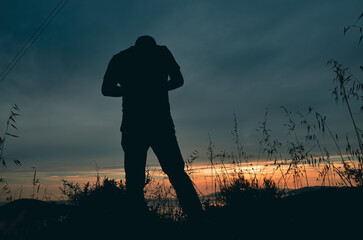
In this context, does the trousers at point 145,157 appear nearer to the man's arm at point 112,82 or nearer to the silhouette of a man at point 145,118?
the silhouette of a man at point 145,118

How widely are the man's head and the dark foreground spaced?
6.67 feet

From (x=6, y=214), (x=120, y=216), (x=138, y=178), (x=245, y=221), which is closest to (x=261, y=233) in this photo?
(x=245, y=221)

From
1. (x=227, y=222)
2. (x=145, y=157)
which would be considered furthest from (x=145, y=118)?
(x=227, y=222)

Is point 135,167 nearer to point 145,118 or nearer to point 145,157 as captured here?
point 145,157

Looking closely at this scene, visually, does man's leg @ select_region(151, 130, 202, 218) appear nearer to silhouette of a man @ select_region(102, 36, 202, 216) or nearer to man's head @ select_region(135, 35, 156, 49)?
silhouette of a man @ select_region(102, 36, 202, 216)

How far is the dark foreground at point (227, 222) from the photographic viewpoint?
2.06 m

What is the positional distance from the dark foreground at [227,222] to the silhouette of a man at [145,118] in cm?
34

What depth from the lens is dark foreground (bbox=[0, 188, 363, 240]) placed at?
2.06 m

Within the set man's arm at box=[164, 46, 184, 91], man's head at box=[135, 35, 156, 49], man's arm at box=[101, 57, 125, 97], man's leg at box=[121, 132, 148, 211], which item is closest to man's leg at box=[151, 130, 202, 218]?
man's leg at box=[121, 132, 148, 211]

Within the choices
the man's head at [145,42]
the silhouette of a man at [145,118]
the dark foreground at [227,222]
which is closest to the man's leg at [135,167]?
the silhouette of a man at [145,118]

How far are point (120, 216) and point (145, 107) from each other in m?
1.38

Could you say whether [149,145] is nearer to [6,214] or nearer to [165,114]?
[165,114]

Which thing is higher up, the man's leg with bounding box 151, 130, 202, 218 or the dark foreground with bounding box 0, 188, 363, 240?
the man's leg with bounding box 151, 130, 202, 218

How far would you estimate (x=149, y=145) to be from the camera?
3094mm
